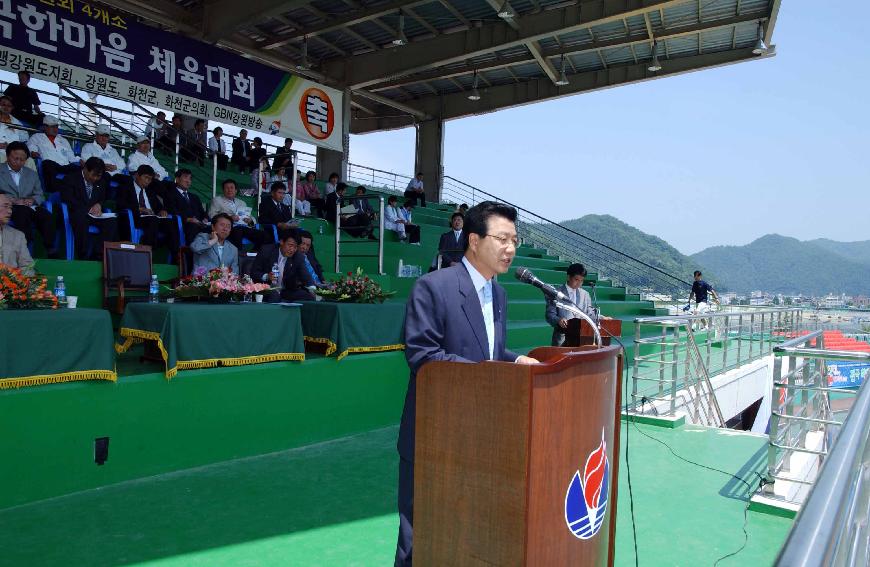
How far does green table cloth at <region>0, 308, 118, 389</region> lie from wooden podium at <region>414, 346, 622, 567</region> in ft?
8.24

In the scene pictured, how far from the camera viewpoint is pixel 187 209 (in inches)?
255

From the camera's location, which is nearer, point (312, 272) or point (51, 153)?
point (312, 272)

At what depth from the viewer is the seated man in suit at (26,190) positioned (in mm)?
5234

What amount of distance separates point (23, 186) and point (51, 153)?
152cm

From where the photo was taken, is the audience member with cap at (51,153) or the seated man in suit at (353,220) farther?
the seated man in suit at (353,220)

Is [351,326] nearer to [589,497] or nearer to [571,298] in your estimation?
[571,298]

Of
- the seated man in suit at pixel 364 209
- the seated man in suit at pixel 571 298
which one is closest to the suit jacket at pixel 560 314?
the seated man in suit at pixel 571 298

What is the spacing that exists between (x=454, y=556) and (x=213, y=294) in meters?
3.23

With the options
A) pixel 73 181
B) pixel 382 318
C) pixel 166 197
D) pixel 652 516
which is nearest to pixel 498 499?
pixel 652 516

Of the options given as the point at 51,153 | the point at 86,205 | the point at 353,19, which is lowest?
the point at 86,205

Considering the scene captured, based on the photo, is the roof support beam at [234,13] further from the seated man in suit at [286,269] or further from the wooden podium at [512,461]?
the wooden podium at [512,461]

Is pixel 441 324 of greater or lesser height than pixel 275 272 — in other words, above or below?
below

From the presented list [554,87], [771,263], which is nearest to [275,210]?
[554,87]

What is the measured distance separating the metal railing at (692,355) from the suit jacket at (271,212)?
4.25 meters
